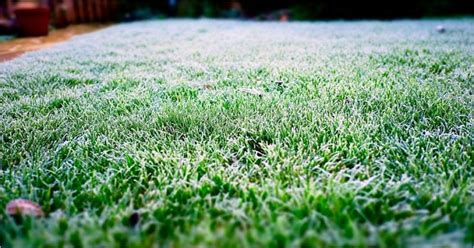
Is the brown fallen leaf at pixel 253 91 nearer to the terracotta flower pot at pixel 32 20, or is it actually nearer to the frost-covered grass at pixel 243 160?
the frost-covered grass at pixel 243 160

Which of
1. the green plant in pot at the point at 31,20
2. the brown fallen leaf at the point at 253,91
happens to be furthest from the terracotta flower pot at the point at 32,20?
the brown fallen leaf at the point at 253,91

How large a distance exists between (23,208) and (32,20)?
236 inches

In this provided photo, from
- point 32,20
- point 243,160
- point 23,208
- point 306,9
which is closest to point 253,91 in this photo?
point 243,160

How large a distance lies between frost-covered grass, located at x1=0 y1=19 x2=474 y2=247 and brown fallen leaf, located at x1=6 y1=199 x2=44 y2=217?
3 cm

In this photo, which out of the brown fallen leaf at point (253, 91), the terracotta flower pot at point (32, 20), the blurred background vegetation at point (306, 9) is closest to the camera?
the brown fallen leaf at point (253, 91)

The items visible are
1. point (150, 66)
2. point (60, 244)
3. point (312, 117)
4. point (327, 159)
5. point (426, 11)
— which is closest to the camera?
point (60, 244)

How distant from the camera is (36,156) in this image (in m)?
1.15

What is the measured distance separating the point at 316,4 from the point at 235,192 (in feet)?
33.0

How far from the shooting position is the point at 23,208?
84 centimetres

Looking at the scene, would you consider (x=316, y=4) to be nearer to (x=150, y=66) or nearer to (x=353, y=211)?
(x=150, y=66)

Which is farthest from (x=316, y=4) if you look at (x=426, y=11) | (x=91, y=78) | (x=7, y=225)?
(x=7, y=225)

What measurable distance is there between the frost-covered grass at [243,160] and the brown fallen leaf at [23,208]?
0.03m

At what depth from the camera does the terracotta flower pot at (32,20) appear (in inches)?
215

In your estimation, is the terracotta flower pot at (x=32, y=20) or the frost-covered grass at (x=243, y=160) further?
the terracotta flower pot at (x=32, y=20)
